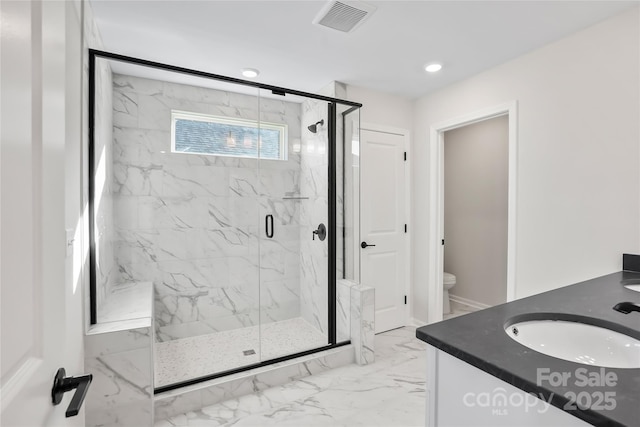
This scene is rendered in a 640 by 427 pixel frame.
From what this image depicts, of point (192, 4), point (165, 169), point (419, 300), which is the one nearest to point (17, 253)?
point (192, 4)

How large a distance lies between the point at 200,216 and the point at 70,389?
2.23m

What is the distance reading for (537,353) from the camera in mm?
759

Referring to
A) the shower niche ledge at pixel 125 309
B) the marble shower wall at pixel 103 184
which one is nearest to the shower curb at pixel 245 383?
the shower niche ledge at pixel 125 309

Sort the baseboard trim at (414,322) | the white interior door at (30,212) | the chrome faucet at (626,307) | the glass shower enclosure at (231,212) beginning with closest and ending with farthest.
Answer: the white interior door at (30,212) → the chrome faucet at (626,307) → the glass shower enclosure at (231,212) → the baseboard trim at (414,322)

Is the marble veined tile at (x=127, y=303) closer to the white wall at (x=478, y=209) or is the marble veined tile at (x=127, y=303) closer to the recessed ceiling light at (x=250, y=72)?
the recessed ceiling light at (x=250, y=72)

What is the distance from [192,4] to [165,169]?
1.32 meters

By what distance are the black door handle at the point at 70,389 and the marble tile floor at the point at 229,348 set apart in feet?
5.38

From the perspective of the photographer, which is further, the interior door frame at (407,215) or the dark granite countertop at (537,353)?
the interior door frame at (407,215)

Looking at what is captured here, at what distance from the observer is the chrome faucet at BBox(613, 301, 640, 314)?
1.12 m

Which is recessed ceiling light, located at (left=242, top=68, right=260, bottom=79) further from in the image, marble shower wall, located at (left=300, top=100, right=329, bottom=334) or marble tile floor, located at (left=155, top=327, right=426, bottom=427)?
marble tile floor, located at (left=155, top=327, right=426, bottom=427)

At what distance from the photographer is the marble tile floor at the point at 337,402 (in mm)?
1869

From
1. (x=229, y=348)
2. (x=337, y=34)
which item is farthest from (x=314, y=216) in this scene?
(x=337, y=34)

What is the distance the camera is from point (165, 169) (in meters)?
2.61

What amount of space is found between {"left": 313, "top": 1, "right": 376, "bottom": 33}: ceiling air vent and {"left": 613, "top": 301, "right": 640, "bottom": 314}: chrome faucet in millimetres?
1907
